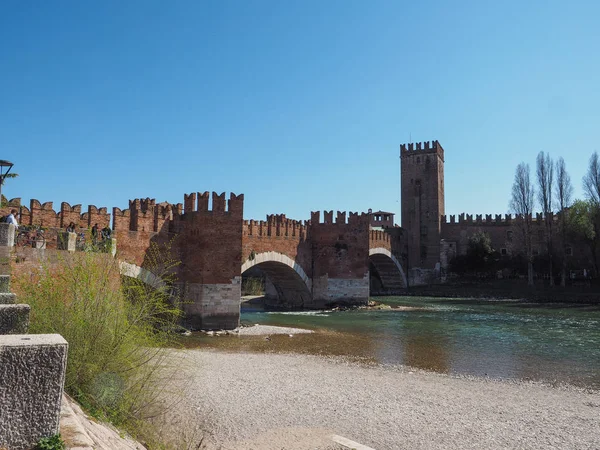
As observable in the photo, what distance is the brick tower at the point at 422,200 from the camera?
47.6m

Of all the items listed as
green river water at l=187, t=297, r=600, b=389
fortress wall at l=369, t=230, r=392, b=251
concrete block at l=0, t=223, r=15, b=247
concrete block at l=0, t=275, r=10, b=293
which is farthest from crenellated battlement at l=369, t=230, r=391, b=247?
concrete block at l=0, t=275, r=10, b=293

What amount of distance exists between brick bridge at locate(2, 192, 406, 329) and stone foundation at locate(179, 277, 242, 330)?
4cm

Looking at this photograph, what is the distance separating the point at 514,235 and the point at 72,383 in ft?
155

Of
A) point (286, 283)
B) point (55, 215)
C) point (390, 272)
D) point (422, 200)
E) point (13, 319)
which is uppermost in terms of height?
point (422, 200)

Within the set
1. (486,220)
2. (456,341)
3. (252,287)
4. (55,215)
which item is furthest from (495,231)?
(55,215)

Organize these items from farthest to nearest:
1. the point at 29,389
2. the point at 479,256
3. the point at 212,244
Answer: the point at 479,256
the point at 212,244
the point at 29,389

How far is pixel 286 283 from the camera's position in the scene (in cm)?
2739

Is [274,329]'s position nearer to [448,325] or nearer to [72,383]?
[448,325]

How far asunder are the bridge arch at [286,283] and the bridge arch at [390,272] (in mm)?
14965

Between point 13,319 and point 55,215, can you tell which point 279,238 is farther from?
point 13,319

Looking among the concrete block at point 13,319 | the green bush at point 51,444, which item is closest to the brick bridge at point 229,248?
the concrete block at point 13,319

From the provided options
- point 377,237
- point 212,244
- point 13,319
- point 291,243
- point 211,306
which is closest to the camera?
point 13,319

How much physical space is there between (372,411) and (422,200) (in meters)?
43.7

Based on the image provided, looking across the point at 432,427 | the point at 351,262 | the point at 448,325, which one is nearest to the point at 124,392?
the point at 432,427
